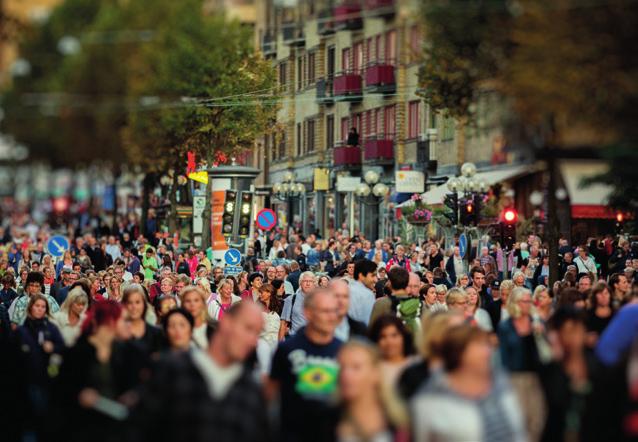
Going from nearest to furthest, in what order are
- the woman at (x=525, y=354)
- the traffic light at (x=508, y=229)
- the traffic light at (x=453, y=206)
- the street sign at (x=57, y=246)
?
the woman at (x=525, y=354) < the traffic light at (x=508, y=229) < the street sign at (x=57, y=246) < the traffic light at (x=453, y=206)

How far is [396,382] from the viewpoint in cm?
1088

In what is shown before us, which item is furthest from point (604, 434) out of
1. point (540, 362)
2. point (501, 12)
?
point (501, 12)

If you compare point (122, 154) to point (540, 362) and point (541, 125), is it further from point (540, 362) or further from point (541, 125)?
point (540, 362)

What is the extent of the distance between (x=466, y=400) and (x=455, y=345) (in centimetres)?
35

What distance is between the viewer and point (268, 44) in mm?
59219

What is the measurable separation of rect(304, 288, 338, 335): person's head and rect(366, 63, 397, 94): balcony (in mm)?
46018

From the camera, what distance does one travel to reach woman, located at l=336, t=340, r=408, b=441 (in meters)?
9.25

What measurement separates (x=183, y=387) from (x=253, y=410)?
395 mm

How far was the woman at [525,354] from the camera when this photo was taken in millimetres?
10703

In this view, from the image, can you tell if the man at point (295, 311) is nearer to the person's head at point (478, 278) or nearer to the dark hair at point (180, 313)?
the person's head at point (478, 278)

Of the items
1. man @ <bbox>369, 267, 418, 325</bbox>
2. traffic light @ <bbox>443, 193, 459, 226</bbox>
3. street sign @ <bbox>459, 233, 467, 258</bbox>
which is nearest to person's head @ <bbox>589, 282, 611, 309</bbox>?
man @ <bbox>369, 267, 418, 325</bbox>

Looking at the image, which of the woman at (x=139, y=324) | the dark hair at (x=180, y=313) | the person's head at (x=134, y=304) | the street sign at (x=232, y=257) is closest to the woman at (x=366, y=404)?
the dark hair at (x=180, y=313)

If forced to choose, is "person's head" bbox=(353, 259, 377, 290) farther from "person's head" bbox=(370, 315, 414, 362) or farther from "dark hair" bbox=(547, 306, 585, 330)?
"dark hair" bbox=(547, 306, 585, 330)

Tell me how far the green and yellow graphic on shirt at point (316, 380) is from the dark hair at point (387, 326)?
661mm
